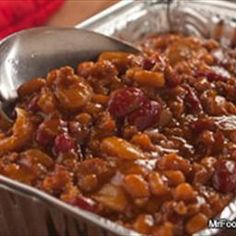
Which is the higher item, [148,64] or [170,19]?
[148,64]

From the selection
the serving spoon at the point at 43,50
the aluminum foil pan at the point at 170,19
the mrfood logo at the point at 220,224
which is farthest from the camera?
the aluminum foil pan at the point at 170,19

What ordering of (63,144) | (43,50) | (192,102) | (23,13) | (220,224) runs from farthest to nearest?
(23,13) → (43,50) → (192,102) → (63,144) → (220,224)

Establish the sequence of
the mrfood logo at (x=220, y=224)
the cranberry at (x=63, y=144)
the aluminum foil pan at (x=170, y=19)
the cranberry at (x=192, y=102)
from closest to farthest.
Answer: the mrfood logo at (x=220, y=224) → the cranberry at (x=63, y=144) → the cranberry at (x=192, y=102) → the aluminum foil pan at (x=170, y=19)

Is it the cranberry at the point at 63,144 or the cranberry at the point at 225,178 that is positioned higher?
the cranberry at the point at 63,144

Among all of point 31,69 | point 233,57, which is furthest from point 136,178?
point 233,57

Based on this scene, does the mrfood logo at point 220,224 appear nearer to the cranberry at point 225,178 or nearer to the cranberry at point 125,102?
the cranberry at point 225,178

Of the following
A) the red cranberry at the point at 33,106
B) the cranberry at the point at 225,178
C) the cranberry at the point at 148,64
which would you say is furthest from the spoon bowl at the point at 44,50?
the cranberry at the point at 225,178

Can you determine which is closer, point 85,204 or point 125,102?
point 85,204

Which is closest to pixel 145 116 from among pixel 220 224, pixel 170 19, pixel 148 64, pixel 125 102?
pixel 125 102

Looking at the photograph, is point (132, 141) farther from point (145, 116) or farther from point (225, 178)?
point (225, 178)
